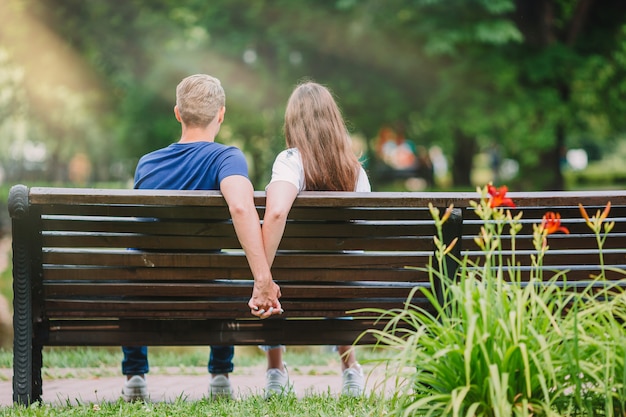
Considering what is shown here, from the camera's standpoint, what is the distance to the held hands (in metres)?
3.67

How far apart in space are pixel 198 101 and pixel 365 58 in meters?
14.7

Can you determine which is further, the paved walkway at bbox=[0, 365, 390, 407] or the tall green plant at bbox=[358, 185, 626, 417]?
the paved walkway at bbox=[0, 365, 390, 407]

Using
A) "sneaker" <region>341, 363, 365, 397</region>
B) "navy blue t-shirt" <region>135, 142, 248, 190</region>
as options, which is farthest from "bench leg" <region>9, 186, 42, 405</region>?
"sneaker" <region>341, 363, 365, 397</region>

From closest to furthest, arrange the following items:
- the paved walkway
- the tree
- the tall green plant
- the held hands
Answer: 1. the tall green plant
2. the held hands
3. the paved walkway
4. the tree

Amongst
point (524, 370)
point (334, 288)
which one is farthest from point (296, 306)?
point (524, 370)

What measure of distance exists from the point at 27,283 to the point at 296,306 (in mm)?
1208

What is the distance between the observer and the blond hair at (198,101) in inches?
159

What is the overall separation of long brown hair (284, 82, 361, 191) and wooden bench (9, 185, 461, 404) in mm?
382

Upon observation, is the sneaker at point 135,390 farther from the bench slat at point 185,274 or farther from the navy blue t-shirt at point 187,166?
the navy blue t-shirt at point 187,166

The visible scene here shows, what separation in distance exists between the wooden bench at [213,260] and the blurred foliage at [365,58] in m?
12.4

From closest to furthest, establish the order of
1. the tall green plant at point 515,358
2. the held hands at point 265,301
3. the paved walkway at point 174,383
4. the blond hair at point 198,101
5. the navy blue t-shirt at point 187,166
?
the tall green plant at point 515,358, the held hands at point 265,301, the navy blue t-shirt at point 187,166, the blond hair at point 198,101, the paved walkway at point 174,383

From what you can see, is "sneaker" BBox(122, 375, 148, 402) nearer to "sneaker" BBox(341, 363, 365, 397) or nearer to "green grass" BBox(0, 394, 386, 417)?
"green grass" BBox(0, 394, 386, 417)

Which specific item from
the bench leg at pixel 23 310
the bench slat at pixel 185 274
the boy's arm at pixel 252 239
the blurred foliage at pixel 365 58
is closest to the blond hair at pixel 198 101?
the boy's arm at pixel 252 239

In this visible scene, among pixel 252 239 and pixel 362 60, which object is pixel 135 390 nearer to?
pixel 252 239
